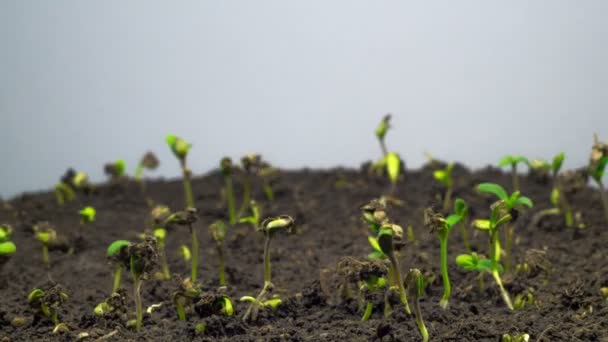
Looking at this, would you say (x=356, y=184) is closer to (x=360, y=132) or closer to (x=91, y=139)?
(x=360, y=132)

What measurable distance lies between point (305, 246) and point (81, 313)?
2.68 ft

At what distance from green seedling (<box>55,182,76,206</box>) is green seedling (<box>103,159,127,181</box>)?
0.17 meters

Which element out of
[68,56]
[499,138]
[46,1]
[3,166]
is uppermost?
[46,1]

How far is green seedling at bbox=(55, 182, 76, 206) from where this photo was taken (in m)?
3.03

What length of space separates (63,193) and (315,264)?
1.43 meters

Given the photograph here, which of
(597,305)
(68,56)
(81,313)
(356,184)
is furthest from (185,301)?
(68,56)

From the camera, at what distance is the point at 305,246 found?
237 cm

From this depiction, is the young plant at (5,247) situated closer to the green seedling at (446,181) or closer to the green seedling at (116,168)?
the green seedling at (116,168)

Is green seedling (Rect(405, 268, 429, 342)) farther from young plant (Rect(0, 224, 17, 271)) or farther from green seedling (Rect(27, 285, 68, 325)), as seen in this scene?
young plant (Rect(0, 224, 17, 271))

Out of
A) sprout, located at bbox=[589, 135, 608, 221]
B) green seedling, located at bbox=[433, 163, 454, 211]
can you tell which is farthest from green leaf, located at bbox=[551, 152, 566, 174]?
green seedling, located at bbox=[433, 163, 454, 211]

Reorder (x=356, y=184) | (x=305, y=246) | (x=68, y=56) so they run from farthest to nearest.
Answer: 1. (x=68, y=56)
2. (x=356, y=184)
3. (x=305, y=246)

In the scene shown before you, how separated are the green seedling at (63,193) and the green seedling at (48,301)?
4.57ft

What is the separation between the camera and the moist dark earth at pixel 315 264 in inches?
59.6

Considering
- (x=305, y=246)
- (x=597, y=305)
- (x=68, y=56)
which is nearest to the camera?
(x=597, y=305)
